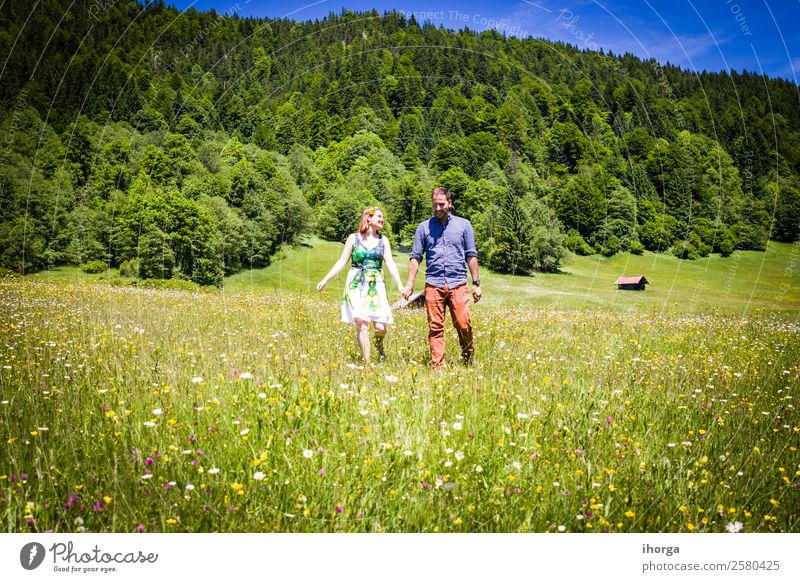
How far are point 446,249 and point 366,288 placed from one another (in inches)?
53.0

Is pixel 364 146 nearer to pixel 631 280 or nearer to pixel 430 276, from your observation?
pixel 430 276

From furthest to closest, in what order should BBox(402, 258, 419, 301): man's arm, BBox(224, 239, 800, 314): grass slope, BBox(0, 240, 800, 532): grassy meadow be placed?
BBox(224, 239, 800, 314): grass slope, BBox(402, 258, 419, 301): man's arm, BBox(0, 240, 800, 532): grassy meadow

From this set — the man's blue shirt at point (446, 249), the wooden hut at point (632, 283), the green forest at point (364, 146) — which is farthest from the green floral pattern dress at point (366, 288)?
the wooden hut at point (632, 283)

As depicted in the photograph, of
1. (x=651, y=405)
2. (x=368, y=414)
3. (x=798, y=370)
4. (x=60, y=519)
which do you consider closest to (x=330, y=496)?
(x=368, y=414)

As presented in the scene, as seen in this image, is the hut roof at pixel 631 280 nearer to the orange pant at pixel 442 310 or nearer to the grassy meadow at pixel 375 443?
the grassy meadow at pixel 375 443

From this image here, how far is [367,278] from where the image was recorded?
23.9 feet

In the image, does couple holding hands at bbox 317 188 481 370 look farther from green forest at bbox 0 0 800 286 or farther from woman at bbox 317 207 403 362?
green forest at bbox 0 0 800 286

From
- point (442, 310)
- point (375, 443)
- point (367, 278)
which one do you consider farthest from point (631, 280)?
point (375, 443)

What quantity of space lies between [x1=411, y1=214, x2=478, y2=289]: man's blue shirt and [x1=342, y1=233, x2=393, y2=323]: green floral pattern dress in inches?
24.9

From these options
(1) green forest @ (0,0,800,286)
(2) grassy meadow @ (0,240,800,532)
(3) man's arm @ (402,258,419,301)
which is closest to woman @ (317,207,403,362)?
(3) man's arm @ (402,258,419,301)

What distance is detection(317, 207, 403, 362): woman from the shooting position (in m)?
7.13

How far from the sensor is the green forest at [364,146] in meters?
27.5

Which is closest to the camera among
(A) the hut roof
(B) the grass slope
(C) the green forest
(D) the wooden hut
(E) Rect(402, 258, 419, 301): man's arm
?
(E) Rect(402, 258, 419, 301): man's arm

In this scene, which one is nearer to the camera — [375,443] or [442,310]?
[375,443]
